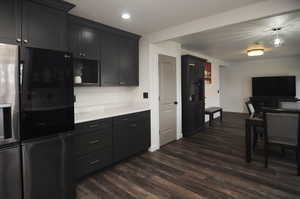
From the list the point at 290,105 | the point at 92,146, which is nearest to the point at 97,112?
the point at 92,146

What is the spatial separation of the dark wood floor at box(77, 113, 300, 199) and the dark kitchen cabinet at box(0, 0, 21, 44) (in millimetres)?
1989

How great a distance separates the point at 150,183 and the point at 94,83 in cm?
187

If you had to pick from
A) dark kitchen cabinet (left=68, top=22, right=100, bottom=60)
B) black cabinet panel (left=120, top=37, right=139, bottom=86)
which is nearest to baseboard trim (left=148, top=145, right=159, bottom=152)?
black cabinet panel (left=120, top=37, right=139, bottom=86)

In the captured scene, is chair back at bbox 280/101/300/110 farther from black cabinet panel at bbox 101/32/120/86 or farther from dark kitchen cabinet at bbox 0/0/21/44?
dark kitchen cabinet at bbox 0/0/21/44

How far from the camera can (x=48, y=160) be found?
5.87ft

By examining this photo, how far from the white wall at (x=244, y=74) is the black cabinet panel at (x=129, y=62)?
6.39m

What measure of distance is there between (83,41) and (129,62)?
1.03 meters

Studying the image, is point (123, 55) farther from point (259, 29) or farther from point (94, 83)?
point (259, 29)

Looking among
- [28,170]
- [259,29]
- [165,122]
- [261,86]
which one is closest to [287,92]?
[261,86]

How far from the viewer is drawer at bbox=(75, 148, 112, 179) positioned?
2317 mm

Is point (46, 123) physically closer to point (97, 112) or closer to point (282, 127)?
point (97, 112)

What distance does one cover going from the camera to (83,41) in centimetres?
263

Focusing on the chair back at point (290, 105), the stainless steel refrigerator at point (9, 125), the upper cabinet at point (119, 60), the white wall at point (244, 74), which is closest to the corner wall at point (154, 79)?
the upper cabinet at point (119, 60)

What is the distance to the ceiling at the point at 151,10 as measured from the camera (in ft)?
7.09
